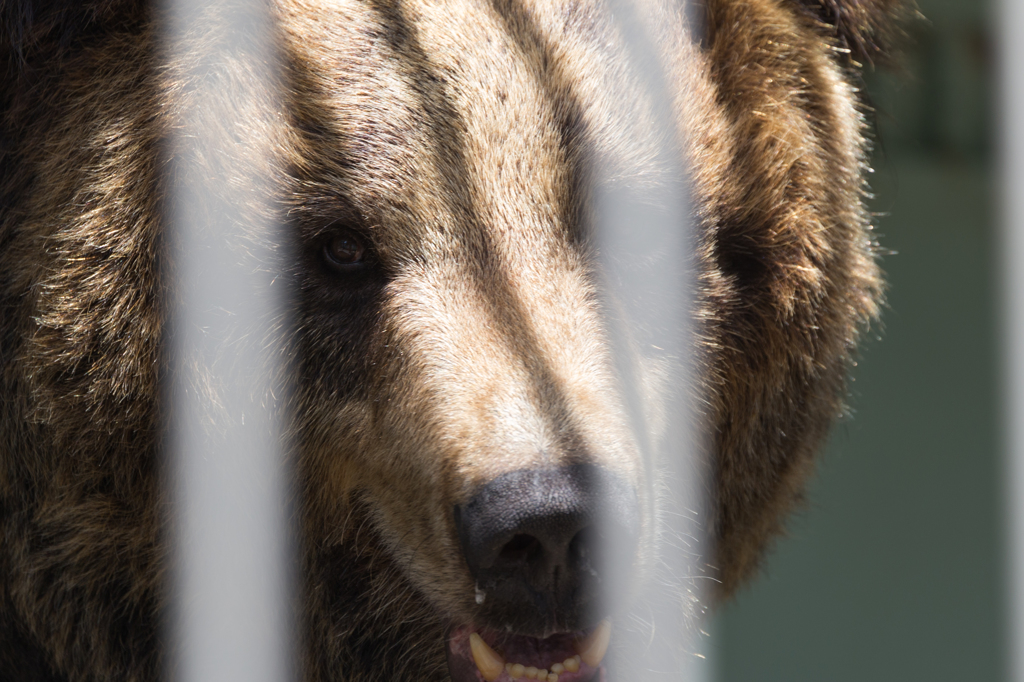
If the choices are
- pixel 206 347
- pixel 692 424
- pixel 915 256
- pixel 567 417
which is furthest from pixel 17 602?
pixel 915 256

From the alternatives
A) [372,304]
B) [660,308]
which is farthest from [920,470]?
[372,304]

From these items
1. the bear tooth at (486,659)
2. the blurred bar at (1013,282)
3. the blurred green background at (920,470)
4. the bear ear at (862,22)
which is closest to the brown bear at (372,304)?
the bear tooth at (486,659)

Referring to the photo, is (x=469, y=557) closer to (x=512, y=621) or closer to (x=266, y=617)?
(x=512, y=621)

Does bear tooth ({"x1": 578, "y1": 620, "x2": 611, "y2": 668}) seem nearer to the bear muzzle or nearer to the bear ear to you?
the bear muzzle

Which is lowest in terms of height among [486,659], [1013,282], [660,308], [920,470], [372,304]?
[920,470]

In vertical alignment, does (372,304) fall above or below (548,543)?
above

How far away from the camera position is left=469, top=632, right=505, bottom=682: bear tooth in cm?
174

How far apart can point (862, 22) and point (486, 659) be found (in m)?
1.42

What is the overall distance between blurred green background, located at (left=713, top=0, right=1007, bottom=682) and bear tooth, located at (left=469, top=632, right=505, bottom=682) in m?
3.09

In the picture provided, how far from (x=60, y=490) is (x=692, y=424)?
1088 millimetres

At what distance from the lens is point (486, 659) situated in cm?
→ 175

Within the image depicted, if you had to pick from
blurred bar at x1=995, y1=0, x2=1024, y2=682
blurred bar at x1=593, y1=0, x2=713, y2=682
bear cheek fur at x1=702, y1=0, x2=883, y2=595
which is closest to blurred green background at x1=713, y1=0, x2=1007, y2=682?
blurred bar at x1=995, y1=0, x2=1024, y2=682

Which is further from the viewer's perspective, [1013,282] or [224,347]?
[1013,282]

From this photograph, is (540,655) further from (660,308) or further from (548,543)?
(660,308)
